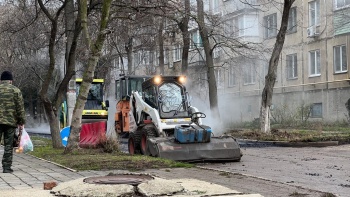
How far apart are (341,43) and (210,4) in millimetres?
12998

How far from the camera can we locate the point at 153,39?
34188 millimetres

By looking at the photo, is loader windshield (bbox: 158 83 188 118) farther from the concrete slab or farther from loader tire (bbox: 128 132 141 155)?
the concrete slab

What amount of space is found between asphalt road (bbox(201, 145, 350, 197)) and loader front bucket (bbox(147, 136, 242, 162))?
0.27 meters

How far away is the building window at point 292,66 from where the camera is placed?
37031 mm

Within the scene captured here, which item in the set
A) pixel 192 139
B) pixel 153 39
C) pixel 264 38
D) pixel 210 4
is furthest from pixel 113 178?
pixel 210 4

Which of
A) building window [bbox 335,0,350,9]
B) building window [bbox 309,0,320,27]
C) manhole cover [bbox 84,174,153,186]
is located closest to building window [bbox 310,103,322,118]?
building window [bbox 309,0,320,27]

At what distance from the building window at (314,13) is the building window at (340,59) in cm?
257

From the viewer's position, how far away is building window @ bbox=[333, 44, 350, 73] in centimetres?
3241

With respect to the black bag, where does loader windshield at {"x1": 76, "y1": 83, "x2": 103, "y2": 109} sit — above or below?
above

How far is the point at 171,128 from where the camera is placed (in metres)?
17.1

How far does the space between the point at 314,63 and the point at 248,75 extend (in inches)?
278

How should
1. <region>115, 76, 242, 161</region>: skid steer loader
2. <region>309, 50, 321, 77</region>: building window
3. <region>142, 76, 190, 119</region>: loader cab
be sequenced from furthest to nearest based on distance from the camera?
<region>309, 50, 321, 77</region>: building window, <region>142, 76, 190, 119</region>: loader cab, <region>115, 76, 242, 161</region>: skid steer loader

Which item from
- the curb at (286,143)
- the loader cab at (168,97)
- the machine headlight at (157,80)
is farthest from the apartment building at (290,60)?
the machine headlight at (157,80)

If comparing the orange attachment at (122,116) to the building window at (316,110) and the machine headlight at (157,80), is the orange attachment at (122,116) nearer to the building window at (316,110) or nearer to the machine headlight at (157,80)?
the machine headlight at (157,80)
